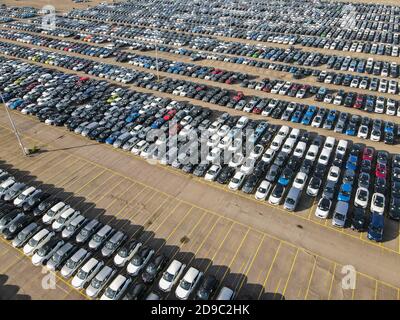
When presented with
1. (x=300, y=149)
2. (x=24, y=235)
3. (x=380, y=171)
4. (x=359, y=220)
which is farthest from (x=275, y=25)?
(x=24, y=235)

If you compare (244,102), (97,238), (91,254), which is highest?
(244,102)

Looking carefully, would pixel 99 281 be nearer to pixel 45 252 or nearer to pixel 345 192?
Result: pixel 45 252

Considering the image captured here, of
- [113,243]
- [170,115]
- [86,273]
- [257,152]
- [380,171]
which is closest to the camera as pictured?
[86,273]

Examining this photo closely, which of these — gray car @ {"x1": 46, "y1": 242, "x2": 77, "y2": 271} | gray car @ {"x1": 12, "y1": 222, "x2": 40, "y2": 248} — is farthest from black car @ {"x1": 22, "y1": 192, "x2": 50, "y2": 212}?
gray car @ {"x1": 46, "y1": 242, "x2": 77, "y2": 271}

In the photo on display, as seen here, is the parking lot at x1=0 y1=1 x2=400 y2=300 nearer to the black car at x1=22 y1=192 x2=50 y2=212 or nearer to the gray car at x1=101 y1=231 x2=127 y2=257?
the gray car at x1=101 y1=231 x2=127 y2=257

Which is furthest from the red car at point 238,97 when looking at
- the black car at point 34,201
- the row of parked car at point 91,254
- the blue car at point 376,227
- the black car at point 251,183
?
the black car at point 34,201
